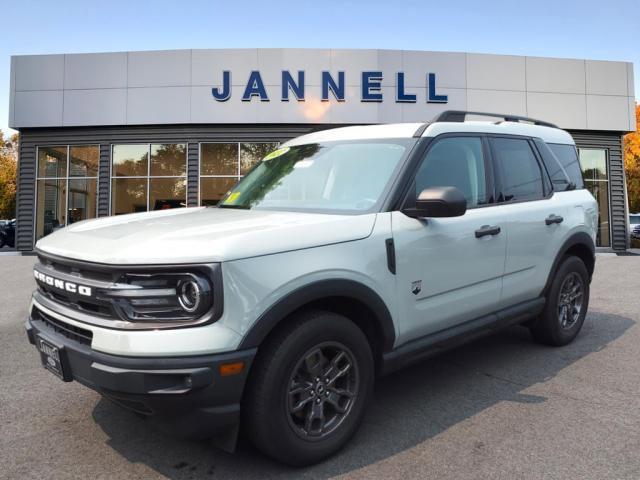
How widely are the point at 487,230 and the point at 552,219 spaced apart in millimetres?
1043

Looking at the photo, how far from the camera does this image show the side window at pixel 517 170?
383 cm

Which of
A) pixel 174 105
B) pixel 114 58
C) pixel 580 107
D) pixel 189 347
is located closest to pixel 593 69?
pixel 580 107

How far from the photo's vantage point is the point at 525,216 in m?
3.87

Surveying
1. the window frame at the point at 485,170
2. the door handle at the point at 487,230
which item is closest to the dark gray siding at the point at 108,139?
the window frame at the point at 485,170

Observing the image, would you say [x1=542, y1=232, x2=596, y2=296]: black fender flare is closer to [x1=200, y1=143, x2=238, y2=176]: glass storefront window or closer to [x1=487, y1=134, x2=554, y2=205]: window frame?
[x1=487, y1=134, x2=554, y2=205]: window frame

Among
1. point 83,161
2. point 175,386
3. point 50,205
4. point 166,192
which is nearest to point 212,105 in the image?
point 166,192

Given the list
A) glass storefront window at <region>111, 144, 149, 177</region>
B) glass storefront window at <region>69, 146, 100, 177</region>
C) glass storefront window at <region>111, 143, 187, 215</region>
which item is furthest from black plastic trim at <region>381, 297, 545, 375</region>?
glass storefront window at <region>69, 146, 100, 177</region>

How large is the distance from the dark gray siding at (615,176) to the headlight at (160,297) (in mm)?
17922

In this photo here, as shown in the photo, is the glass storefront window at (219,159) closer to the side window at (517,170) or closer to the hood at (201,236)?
the side window at (517,170)

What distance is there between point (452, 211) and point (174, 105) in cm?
1431

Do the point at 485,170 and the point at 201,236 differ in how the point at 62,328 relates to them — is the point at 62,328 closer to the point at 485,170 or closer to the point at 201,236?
the point at 201,236

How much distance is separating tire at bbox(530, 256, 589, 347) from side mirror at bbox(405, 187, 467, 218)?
1981 millimetres

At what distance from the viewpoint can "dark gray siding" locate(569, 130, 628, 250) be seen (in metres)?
17.2

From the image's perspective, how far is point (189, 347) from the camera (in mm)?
2150
